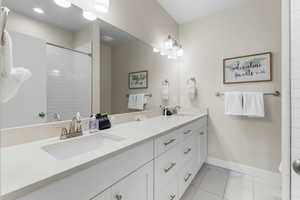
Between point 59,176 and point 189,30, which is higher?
point 189,30

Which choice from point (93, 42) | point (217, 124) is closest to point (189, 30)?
point (217, 124)

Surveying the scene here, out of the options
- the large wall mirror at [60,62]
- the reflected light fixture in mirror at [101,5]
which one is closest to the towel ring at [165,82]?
the large wall mirror at [60,62]

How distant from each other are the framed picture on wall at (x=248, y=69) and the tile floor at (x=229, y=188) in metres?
1.30

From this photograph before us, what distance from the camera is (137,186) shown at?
90 centimetres

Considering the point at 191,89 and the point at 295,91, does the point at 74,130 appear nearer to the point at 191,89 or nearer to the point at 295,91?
the point at 295,91

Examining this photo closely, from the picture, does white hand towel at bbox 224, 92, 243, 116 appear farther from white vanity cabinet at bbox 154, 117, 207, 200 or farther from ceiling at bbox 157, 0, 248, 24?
ceiling at bbox 157, 0, 248, 24

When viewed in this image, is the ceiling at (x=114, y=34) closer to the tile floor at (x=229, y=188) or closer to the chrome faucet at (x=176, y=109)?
the chrome faucet at (x=176, y=109)

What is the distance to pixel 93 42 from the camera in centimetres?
134

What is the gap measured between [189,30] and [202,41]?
12.9 inches

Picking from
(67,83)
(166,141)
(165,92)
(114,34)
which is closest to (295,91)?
(166,141)

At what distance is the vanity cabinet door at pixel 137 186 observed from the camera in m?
0.79

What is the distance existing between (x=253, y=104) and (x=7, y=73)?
2.28 meters

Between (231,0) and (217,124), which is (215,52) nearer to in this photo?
(231,0)

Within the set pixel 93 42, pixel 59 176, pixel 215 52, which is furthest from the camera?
pixel 215 52
